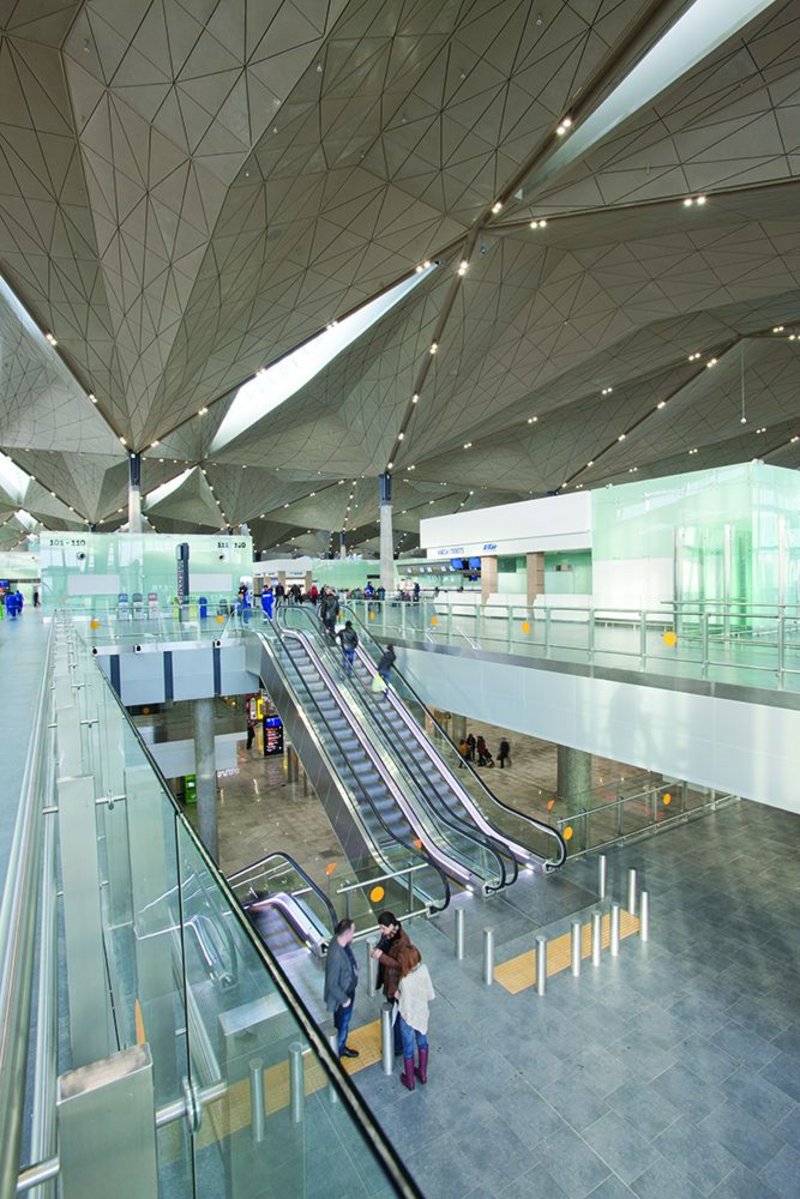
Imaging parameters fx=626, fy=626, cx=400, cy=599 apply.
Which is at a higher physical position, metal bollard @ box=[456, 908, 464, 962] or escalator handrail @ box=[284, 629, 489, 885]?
escalator handrail @ box=[284, 629, 489, 885]

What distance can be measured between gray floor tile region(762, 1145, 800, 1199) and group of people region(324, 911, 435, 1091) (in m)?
3.28

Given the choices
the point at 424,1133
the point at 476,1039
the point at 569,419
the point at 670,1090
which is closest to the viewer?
the point at 424,1133

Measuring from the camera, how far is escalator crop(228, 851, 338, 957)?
32.0 feet

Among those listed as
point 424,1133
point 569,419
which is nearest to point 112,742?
point 424,1133

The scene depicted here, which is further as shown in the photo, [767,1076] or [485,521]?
[485,521]

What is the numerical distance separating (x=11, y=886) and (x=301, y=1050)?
2.33ft

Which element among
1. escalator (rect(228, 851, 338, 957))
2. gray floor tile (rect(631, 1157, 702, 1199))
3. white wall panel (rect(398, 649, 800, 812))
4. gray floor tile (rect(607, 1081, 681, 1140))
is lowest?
escalator (rect(228, 851, 338, 957))

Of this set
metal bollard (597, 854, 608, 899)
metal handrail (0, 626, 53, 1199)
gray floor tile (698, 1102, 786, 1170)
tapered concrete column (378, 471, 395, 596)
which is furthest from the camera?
tapered concrete column (378, 471, 395, 596)

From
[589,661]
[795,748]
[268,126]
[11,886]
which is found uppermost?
[268,126]

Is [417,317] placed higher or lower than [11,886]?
higher

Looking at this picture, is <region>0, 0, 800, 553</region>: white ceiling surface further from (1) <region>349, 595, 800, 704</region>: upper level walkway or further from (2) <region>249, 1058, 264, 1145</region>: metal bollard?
(2) <region>249, 1058, 264, 1145</region>: metal bollard

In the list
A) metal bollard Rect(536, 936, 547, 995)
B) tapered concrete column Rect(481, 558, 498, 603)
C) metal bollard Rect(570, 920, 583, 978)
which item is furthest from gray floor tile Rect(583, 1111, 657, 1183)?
tapered concrete column Rect(481, 558, 498, 603)

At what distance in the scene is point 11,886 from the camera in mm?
1106

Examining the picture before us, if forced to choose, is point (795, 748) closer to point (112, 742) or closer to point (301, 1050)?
point (112, 742)
